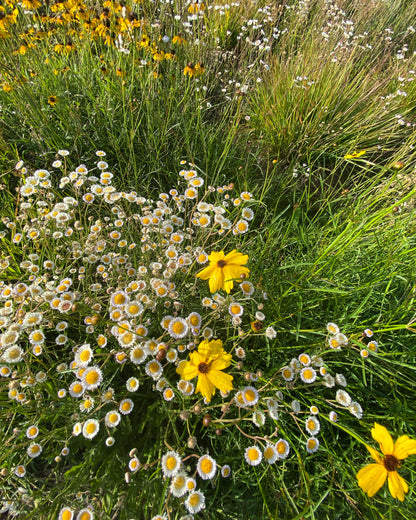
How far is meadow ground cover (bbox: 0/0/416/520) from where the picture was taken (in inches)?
47.1

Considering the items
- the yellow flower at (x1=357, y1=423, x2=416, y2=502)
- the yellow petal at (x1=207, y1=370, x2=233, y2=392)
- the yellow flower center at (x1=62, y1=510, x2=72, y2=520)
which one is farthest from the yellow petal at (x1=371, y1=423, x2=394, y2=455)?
the yellow flower center at (x1=62, y1=510, x2=72, y2=520)

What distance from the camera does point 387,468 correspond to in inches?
41.4

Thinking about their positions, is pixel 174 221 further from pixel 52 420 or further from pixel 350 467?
pixel 350 467

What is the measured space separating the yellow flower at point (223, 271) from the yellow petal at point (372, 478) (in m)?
0.80

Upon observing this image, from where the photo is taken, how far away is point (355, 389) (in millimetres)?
1642

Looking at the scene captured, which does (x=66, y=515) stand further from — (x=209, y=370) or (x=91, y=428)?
(x=209, y=370)

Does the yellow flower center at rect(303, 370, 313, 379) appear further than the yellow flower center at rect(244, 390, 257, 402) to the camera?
Yes

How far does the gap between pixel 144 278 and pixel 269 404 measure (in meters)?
0.85

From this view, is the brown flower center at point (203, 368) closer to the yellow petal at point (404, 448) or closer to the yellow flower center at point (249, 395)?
the yellow flower center at point (249, 395)

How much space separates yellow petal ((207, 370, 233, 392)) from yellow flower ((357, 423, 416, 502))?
20.4 inches

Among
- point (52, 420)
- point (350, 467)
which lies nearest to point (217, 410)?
point (350, 467)

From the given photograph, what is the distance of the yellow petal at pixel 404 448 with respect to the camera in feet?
3.40

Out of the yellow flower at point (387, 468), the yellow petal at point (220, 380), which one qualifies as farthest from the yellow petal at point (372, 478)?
the yellow petal at point (220, 380)

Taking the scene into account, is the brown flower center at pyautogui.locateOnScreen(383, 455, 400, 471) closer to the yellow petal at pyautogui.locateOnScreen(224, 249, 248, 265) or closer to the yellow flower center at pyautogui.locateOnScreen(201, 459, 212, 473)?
the yellow flower center at pyautogui.locateOnScreen(201, 459, 212, 473)
